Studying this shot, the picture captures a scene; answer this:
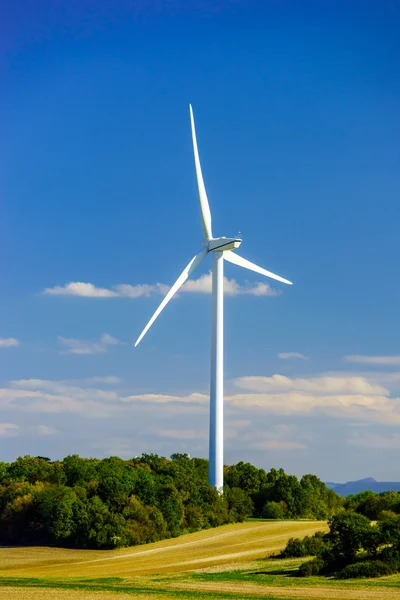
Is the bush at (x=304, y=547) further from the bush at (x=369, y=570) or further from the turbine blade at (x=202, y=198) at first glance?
the turbine blade at (x=202, y=198)

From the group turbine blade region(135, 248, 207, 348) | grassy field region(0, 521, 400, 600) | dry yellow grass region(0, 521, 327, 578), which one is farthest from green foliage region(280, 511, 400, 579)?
turbine blade region(135, 248, 207, 348)

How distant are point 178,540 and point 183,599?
1536 inches

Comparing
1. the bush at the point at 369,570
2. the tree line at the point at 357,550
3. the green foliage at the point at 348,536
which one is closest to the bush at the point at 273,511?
the tree line at the point at 357,550

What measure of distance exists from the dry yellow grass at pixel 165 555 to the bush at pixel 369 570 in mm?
13620

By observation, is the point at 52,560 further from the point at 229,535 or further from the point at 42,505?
the point at 229,535

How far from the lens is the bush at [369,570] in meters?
44.1

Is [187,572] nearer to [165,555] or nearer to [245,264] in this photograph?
[165,555]

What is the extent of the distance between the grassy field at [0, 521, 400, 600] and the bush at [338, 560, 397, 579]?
1.14m

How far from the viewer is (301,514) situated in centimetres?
9344

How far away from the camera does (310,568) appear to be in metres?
47.2

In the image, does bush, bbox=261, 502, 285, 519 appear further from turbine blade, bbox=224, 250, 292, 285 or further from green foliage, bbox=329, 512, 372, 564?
green foliage, bbox=329, 512, 372, 564

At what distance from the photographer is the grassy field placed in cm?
4009

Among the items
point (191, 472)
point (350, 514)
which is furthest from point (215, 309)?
point (350, 514)

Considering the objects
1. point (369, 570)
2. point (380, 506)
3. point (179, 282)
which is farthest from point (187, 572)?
point (179, 282)
